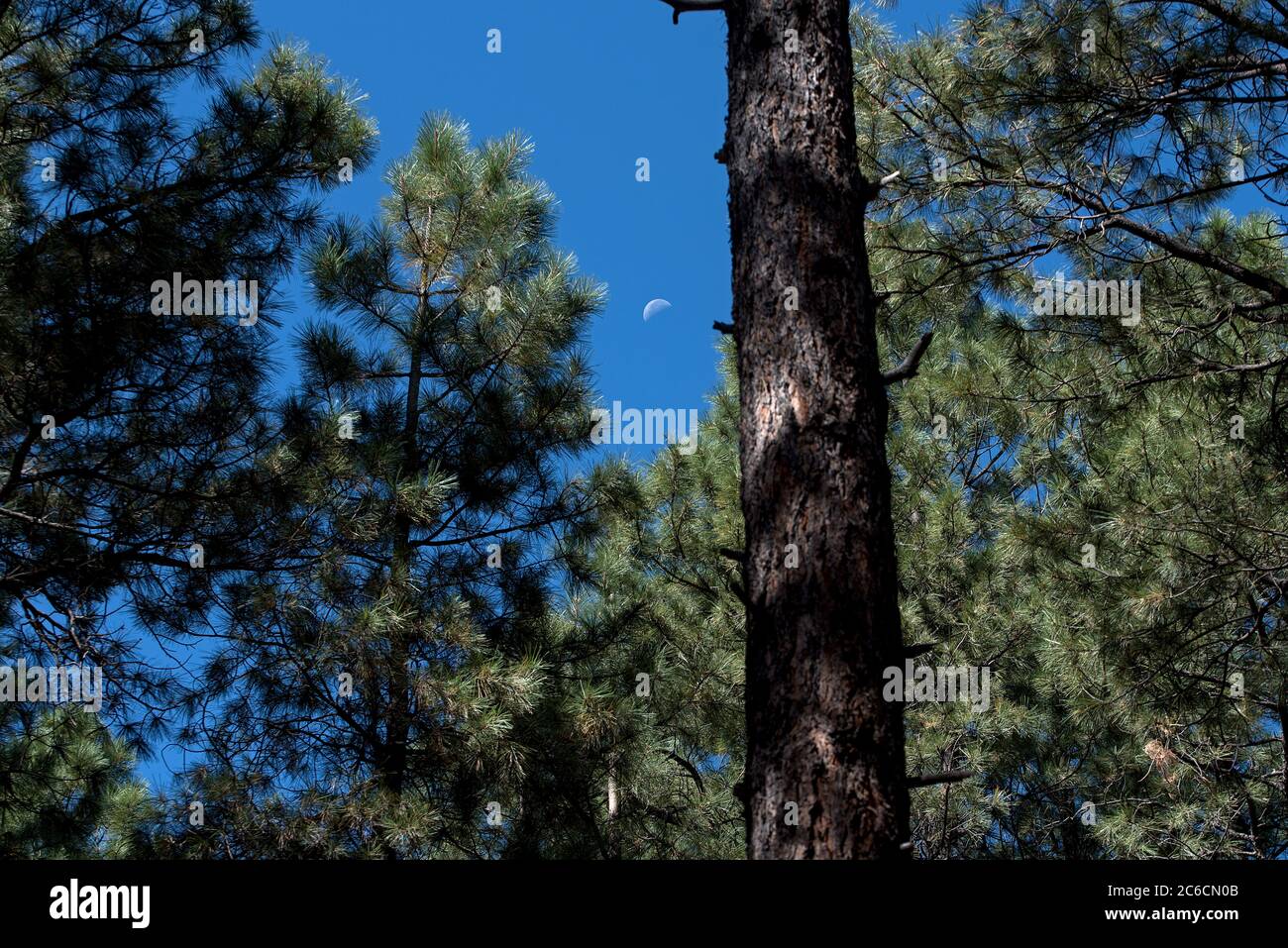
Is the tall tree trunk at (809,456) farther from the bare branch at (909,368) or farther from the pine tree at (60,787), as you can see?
the pine tree at (60,787)

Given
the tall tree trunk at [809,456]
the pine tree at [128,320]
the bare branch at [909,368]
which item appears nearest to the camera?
the tall tree trunk at [809,456]

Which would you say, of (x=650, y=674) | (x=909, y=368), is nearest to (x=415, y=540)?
(x=650, y=674)

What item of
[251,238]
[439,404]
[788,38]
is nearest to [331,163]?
[251,238]

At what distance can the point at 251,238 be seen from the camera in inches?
227

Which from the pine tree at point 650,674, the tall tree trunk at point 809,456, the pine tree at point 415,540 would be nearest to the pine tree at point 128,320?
the pine tree at point 415,540

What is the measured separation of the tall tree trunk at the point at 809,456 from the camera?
2465 millimetres

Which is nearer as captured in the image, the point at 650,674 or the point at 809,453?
the point at 809,453

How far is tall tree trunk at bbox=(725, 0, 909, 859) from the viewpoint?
246 centimetres

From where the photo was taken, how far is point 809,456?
9.02 feet

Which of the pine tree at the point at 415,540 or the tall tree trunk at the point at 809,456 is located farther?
the pine tree at the point at 415,540

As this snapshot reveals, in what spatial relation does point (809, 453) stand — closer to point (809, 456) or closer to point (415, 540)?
point (809, 456)
